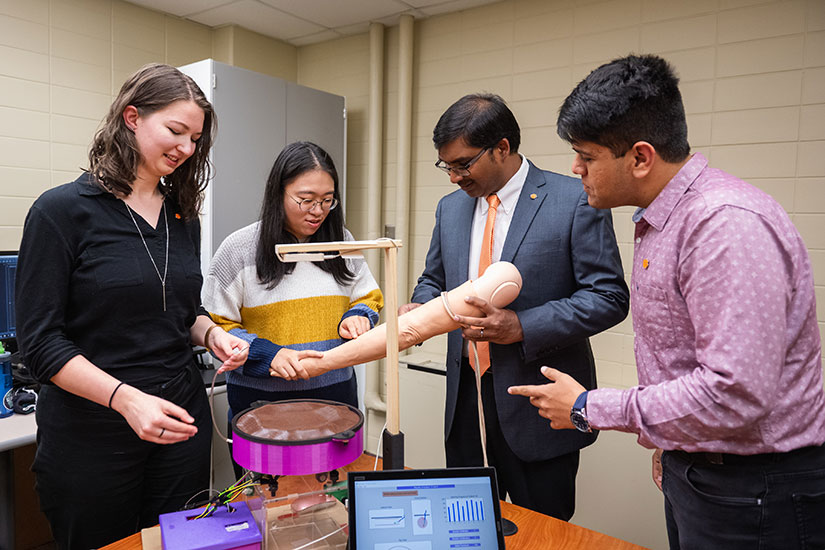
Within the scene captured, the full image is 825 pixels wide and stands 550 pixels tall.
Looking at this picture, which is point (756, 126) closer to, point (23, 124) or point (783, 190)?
point (783, 190)

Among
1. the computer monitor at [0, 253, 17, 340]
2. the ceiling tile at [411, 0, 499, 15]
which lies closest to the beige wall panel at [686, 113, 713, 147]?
the ceiling tile at [411, 0, 499, 15]

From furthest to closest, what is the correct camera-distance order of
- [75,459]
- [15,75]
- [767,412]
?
1. [15,75]
2. [75,459]
3. [767,412]

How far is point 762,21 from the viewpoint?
2.51 metres

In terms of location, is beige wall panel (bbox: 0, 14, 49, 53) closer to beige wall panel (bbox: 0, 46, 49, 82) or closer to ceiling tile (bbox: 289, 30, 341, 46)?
beige wall panel (bbox: 0, 46, 49, 82)

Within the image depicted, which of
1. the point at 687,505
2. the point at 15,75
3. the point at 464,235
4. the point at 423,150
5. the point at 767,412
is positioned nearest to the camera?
the point at 767,412

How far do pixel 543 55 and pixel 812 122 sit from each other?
129 centimetres

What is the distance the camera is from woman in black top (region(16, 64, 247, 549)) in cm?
132

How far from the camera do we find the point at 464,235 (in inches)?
72.6

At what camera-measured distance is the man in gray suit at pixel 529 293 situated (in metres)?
1.61

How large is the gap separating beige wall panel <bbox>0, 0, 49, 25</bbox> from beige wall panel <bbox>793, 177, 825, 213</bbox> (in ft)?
12.0

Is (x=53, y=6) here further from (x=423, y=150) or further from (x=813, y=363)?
(x=813, y=363)

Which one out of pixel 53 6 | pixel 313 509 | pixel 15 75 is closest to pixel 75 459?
pixel 313 509

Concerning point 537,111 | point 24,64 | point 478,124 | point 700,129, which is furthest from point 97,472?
point 700,129

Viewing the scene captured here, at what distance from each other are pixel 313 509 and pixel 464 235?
0.96 meters
